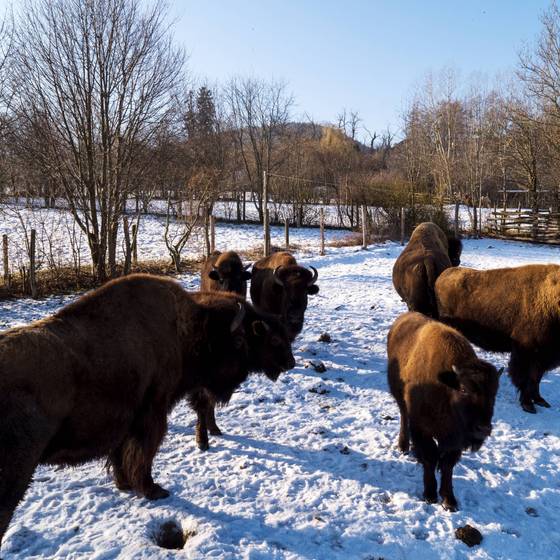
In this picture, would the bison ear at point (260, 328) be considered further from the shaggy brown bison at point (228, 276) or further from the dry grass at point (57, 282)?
the dry grass at point (57, 282)

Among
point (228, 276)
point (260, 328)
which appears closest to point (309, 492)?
point (260, 328)

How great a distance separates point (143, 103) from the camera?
1270 centimetres

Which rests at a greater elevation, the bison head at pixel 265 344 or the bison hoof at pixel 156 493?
the bison head at pixel 265 344

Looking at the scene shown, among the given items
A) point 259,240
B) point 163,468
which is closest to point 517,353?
point 163,468

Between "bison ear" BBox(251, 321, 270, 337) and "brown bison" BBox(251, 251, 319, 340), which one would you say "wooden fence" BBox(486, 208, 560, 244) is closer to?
"brown bison" BBox(251, 251, 319, 340)

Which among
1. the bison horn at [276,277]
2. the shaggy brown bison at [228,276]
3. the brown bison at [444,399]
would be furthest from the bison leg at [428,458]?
the shaggy brown bison at [228,276]

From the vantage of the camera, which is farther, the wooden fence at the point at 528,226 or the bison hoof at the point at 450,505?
the wooden fence at the point at 528,226

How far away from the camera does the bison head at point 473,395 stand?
3418mm

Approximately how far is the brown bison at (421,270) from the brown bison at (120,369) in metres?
3.39

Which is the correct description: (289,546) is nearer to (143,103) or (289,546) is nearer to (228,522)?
(228,522)

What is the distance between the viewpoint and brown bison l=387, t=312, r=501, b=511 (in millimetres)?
3455

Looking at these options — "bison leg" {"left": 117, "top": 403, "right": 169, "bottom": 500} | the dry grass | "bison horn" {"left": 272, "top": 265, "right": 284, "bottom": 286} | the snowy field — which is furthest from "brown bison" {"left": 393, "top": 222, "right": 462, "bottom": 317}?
the snowy field

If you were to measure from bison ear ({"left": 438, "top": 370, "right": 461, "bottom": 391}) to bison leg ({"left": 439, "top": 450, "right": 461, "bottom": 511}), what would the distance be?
57 centimetres

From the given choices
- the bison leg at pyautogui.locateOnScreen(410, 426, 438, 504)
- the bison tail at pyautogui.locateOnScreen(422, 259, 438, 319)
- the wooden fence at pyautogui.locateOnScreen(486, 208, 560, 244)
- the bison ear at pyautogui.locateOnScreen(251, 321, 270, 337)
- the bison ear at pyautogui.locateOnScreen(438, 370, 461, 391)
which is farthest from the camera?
the wooden fence at pyautogui.locateOnScreen(486, 208, 560, 244)
